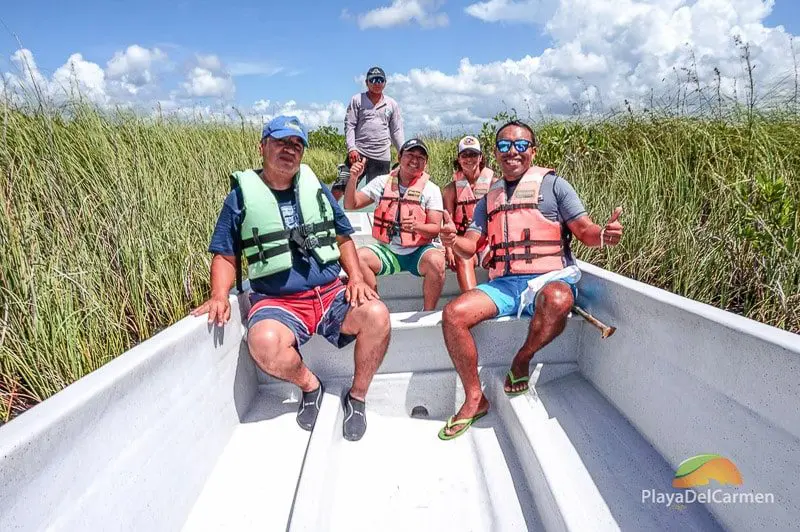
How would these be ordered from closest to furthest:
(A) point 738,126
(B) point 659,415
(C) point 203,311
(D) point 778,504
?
(D) point 778,504 → (B) point 659,415 → (C) point 203,311 → (A) point 738,126

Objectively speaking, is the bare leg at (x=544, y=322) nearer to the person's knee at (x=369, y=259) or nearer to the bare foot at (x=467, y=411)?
the bare foot at (x=467, y=411)

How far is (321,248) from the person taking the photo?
7.71 feet

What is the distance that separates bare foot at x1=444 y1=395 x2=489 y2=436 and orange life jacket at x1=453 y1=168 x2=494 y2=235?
1462mm

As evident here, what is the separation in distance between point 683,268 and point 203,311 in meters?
2.52

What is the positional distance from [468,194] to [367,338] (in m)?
1.61

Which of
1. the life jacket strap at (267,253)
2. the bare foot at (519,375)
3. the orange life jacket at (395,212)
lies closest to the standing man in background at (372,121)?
the orange life jacket at (395,212)

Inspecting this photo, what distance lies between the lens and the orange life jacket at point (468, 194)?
11.2 feet

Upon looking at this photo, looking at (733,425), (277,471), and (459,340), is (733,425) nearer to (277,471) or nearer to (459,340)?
(459,340)

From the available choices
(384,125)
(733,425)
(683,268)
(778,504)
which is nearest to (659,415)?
(733,425)

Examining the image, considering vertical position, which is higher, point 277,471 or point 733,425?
point 733,425

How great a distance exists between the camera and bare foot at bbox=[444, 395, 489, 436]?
216 cm

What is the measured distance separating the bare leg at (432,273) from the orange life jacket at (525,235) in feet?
1.43

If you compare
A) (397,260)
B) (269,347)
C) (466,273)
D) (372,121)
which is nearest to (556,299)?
(466,273)

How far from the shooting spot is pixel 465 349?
223 cm
